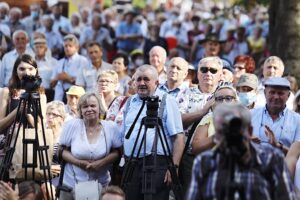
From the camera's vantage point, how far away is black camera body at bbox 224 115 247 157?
23.8 feet

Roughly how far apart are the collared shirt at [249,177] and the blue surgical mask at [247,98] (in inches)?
206

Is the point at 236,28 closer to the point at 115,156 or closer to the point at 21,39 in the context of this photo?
the point at 21,39

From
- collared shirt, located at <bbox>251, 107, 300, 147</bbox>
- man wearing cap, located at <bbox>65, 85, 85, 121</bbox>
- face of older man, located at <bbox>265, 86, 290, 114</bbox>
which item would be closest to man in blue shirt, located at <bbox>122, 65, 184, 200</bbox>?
collared shirt, located at <bbox>251, 107, 300, 147</bbox>

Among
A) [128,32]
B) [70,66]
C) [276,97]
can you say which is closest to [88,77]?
[70,66]

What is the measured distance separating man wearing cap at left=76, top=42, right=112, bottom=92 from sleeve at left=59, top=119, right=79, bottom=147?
5.21 meters

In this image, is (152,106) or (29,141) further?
(29,141)

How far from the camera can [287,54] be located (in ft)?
59.2

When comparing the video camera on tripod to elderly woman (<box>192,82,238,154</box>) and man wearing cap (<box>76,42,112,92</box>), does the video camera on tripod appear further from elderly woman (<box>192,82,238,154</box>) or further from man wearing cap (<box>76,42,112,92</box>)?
man wearing cap (<box>76,42,112,92</box>)

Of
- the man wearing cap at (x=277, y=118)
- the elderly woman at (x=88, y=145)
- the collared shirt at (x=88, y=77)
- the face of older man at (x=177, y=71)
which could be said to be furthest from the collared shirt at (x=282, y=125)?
the collared shirt at (x=88, y=77)

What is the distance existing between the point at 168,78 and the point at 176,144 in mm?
1989

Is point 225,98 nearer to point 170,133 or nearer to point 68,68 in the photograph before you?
point 170,133

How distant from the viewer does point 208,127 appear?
11.2 metres

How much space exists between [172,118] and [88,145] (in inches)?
37.1

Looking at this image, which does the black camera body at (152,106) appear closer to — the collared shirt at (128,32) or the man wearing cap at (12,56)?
the man wearing cap at (12,56)
